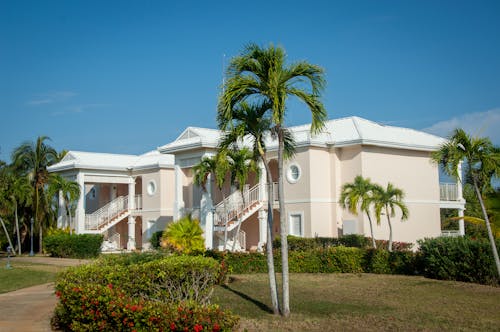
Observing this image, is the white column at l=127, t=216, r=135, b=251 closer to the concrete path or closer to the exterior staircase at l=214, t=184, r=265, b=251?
the exterior staircase at l=214, t=184, r=265, b=251

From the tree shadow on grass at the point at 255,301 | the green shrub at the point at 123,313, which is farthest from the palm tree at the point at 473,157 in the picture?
the green shrub at the point at 123,313

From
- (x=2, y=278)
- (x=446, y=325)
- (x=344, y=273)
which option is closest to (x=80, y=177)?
(x=2, y=278)

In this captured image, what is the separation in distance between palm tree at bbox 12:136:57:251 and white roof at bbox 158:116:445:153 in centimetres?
914

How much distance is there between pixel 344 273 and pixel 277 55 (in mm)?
10162

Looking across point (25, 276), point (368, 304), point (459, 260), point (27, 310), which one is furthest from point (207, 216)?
point (368, 304)

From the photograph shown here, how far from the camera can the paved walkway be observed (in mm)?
11094

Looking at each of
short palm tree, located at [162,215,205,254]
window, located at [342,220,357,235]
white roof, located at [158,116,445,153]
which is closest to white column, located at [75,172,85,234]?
white roof, located at [158,116,445,153]

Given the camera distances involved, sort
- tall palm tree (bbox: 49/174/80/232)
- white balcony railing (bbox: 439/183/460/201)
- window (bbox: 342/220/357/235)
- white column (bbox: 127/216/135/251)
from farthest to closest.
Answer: white column (bbox: 127/216/135/251), tall palm tree (bbox: 49/174/80/232), white balcony railing (bbox: 439/183/460/201), window (bbox: 342/220/357/235)

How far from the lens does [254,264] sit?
65.2ft

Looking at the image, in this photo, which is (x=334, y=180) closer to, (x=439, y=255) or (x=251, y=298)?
(x=439, y=255)

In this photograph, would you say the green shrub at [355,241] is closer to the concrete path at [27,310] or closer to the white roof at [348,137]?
the white roof at [348,137]

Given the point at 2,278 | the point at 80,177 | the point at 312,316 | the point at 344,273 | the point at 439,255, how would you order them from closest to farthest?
the point at 312,316
the point at 439,255
the point at 344,273
the point at 2,278
the point at 80,177

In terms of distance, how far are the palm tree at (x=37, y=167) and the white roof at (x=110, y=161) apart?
88 cm


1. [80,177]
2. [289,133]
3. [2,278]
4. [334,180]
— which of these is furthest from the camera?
[80,177]
